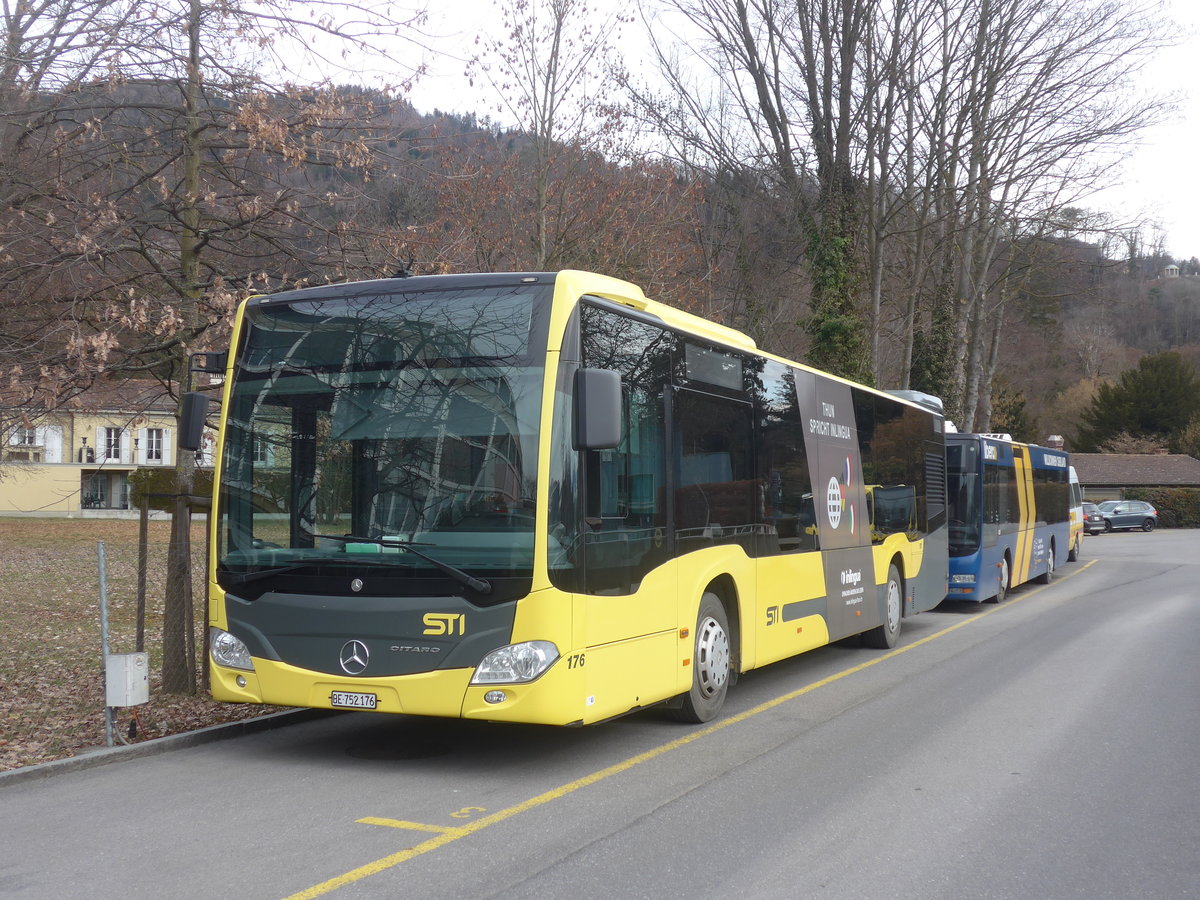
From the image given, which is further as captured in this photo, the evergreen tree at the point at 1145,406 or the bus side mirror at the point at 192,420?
the evergreen tree at the point at 1145,406

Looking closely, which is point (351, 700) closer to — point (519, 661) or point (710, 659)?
point (519, 661)

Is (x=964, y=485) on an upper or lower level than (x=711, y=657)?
upper

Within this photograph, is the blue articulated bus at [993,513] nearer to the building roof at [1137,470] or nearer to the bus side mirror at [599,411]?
the bus side mirror at [599,411]

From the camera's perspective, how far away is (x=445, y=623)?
7055 millimetres

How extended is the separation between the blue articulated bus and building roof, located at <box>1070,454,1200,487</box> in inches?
2105

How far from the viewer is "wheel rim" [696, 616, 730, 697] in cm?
895

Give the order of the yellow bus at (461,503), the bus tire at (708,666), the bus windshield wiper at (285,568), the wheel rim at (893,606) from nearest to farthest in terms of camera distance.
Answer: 1. the yellow bus at (461,503)
2. the bus windshield wiper at (285,568)
3. the bus tire at (708,666)
4. the wheel rim at (893,606)

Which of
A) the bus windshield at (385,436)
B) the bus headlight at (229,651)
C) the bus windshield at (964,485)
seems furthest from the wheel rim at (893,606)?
the bus headlight at (229,651)

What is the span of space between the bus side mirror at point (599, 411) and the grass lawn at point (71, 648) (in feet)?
13.4

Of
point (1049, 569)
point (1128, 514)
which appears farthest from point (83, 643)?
point (1128, 514)

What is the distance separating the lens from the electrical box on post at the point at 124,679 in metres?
7.91

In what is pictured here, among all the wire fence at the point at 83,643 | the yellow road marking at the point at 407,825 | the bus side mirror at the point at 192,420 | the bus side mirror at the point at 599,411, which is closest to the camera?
the yellow road marking at the point at 407,825

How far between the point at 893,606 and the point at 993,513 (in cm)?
623

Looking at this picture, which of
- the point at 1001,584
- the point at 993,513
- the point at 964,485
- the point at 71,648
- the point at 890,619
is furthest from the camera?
the point at 1001,584
